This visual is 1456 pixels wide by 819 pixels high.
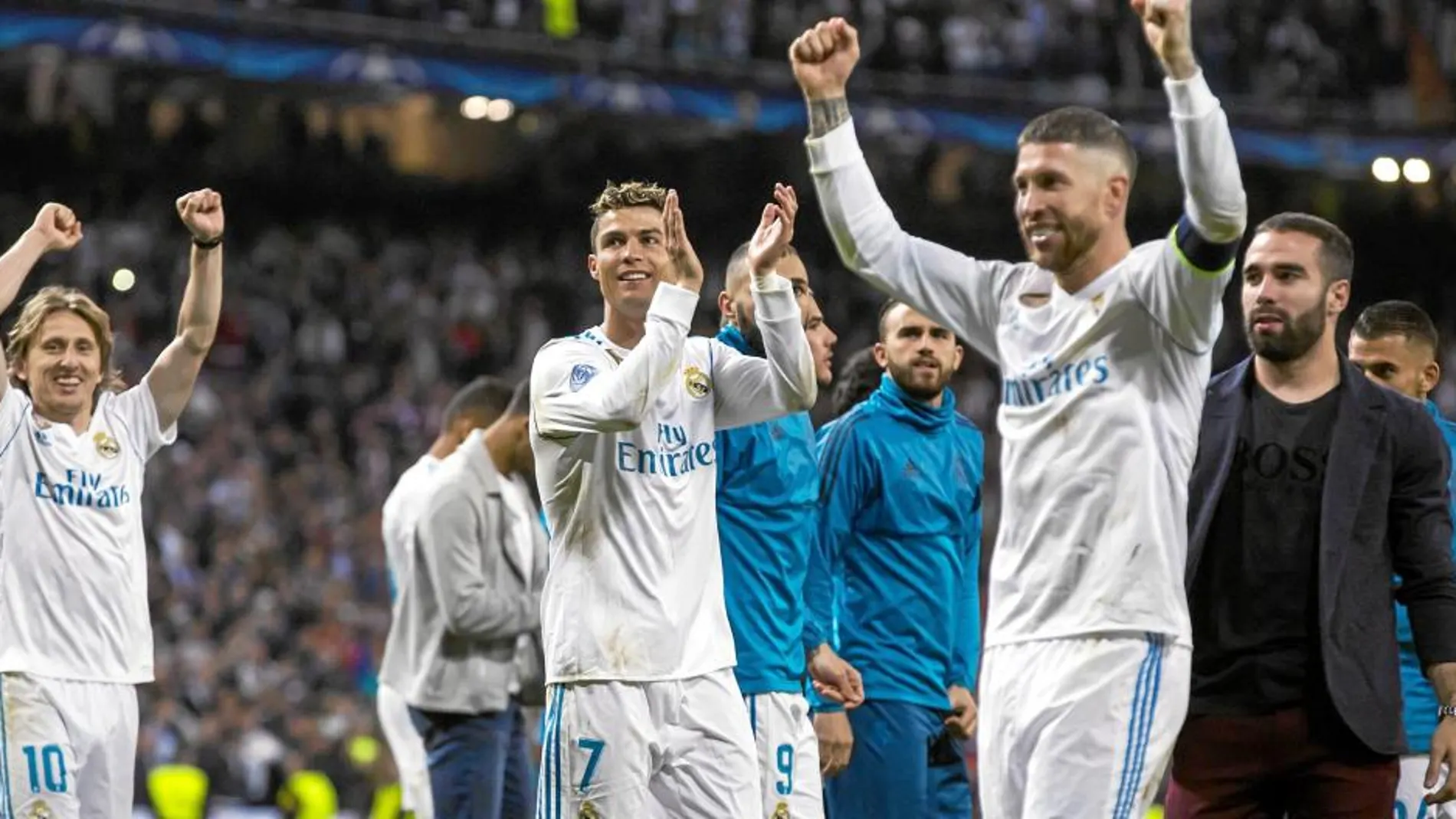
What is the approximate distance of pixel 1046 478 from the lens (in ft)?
16.7

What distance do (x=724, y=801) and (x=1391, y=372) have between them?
9.82 feet

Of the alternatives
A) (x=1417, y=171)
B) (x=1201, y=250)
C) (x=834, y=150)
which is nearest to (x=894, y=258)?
(x=834, y=150)

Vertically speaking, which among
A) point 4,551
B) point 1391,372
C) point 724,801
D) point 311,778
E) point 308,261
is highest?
point 308,261

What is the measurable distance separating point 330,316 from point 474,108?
5.21m

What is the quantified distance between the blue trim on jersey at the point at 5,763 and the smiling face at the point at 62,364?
98 centimetres

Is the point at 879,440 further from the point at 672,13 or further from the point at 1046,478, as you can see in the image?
the point at 672,13

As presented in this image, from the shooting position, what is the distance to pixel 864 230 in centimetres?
529

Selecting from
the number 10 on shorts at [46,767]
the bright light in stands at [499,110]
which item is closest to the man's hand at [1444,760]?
the number 10 on shorts at [46,767]

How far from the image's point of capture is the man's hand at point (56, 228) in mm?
7398

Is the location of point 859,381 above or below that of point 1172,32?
below

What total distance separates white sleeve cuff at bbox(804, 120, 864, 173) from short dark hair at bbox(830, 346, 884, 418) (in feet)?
12.2

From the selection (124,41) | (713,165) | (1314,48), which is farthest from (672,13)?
(1314,48)

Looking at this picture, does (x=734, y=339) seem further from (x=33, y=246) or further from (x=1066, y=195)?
(x=33, y=246)

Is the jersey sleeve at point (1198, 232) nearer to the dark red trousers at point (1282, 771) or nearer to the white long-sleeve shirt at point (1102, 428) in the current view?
the white long-sleeve shirt at point (1102, 428)
